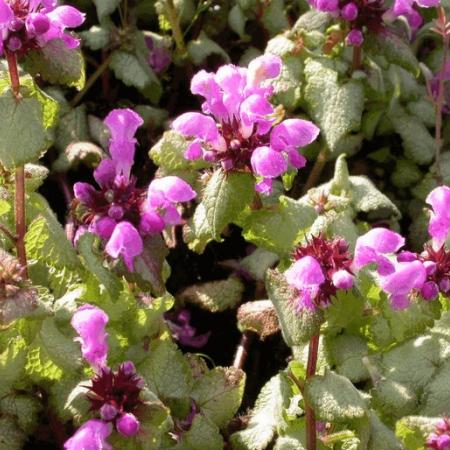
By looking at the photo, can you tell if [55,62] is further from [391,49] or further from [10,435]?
[391,49]

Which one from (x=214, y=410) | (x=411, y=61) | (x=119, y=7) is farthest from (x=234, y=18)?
(x=214, y=410)

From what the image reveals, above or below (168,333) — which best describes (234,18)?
above

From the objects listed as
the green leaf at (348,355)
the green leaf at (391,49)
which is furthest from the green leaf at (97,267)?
the green leaf at (391,49)

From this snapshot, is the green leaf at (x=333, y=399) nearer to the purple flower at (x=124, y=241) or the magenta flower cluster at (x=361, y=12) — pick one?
the purple flower at (x=124, y=241)

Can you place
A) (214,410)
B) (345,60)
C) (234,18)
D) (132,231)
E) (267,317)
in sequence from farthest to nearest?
1. (234,18)
2. (345,60)
3. (267,317)
4. (214,410)
5. (132,231)

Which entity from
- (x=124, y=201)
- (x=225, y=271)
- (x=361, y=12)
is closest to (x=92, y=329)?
(x=124, y=201)

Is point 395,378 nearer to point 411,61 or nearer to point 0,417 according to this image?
point 0,417

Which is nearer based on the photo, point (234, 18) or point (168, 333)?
point (168, 333)
